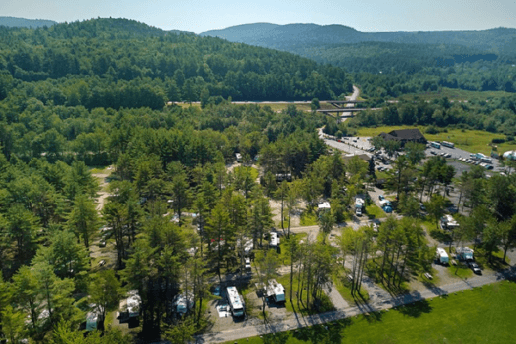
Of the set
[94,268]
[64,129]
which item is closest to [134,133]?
[64,129]

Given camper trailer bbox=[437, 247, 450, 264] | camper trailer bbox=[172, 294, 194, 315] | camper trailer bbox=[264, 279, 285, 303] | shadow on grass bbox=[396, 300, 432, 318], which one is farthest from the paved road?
camper trailer bbox=[172, 294, 194, 315]

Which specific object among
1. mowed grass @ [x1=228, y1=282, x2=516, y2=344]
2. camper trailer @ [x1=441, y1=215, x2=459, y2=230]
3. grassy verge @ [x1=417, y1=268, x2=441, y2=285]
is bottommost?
mowed grass @ [x1=228, y1=282, x2=516, y2=344]

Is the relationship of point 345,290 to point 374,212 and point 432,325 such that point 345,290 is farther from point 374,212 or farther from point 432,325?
point 374,212

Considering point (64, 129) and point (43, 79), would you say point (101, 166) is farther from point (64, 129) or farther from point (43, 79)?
point (43, 79)

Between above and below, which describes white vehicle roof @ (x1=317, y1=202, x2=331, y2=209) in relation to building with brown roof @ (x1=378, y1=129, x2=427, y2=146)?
below

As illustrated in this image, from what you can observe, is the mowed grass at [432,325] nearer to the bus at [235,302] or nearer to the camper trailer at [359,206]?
the bus at [235,302]

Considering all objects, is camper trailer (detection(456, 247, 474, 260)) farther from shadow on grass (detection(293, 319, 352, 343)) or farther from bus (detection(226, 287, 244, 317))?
bus (detection(226, 287, 244, 317))

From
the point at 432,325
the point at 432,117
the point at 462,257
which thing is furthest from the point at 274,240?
the point at 432,117

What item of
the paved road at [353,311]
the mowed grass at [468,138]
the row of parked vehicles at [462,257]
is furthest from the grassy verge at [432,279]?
the mowed grass at [468,138]
